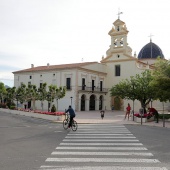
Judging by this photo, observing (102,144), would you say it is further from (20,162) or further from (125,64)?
(125,64)

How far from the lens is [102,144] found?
1034cm

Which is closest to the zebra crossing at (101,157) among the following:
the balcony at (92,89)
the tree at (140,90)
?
the tree at (140,90)

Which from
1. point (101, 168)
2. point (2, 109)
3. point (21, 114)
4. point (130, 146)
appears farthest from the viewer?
point (2, 109)

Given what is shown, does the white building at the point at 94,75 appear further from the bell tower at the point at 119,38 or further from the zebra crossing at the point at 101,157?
the zebra crossing at the point at 101,157

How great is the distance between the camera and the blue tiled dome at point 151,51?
5550 centimetres

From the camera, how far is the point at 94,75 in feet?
152

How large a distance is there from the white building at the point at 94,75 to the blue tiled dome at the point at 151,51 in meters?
8.09

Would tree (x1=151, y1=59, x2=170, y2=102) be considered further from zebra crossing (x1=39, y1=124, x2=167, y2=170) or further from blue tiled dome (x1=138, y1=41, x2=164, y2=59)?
blue tiled dome (x1=138, y1=41, x2=164, y2=59)

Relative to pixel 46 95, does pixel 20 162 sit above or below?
below

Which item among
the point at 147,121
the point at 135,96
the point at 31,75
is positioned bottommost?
the point at 147,121

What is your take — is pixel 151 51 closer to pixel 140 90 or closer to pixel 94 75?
pixel 94 75

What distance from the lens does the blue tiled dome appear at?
55500mm

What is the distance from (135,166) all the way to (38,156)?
319 centimetres

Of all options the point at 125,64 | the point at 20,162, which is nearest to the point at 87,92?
the point at 125,64
